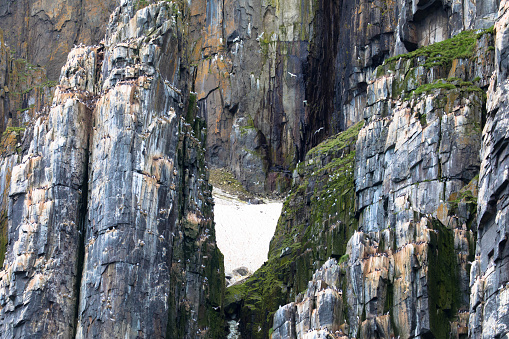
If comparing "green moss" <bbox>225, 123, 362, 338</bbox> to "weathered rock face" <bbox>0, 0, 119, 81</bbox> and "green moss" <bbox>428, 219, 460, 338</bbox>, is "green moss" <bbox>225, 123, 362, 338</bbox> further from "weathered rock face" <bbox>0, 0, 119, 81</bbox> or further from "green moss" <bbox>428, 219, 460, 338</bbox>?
"weathered rock face" <bbox>0, 0, 119, 81</bbox>

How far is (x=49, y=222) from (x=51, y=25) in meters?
90.0

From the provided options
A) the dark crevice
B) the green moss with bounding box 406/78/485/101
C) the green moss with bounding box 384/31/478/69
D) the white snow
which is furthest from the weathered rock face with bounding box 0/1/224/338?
the white snow

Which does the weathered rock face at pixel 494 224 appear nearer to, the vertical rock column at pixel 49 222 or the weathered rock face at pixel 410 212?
the weathered rock face at pixel 410 212

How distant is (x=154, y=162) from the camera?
91.9m

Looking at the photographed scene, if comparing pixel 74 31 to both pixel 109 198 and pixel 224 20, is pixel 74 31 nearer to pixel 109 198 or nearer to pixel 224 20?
pixel 224 20

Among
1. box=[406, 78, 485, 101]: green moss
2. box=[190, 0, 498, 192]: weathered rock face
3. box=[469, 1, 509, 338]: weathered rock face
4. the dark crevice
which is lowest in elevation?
box=[469, 1, 509, 338]: weathered rock face

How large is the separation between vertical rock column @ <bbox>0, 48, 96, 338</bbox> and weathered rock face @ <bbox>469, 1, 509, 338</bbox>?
42870mm

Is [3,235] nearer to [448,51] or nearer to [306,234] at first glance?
[306,234]

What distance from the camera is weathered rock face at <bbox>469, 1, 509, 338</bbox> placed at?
55.1 metres

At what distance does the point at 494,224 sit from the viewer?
5775 cm

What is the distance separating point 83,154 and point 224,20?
8582 centimetres

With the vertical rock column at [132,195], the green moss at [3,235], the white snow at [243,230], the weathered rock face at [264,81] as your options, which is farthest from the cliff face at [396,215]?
the weathered rock face at [264,81]

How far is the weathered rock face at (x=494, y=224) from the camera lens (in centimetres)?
5506

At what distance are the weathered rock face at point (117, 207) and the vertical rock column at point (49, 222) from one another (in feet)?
0.35
